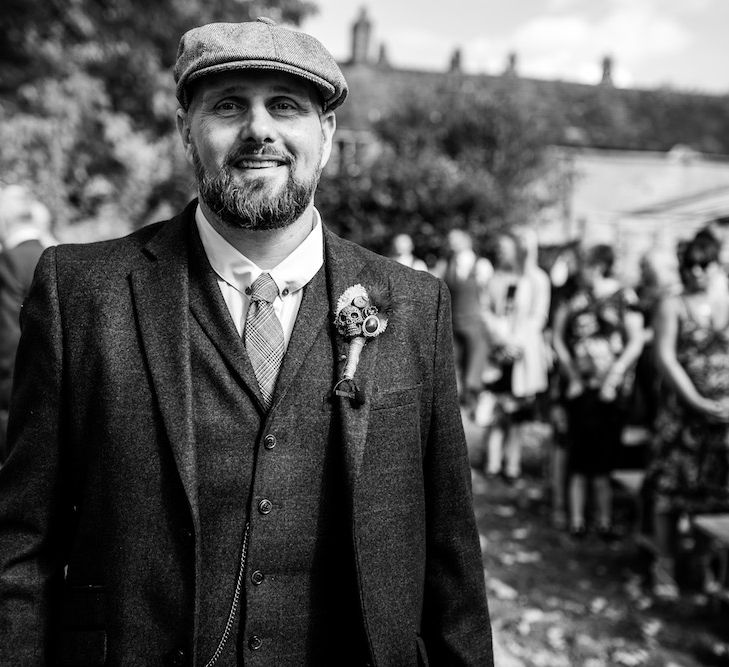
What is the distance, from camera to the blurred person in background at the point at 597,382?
18.8 feet

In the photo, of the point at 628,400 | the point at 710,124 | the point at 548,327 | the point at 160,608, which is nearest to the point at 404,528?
the point at 160,608

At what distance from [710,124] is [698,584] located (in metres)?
34.2

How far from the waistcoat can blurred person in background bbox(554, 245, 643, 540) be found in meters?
4.30

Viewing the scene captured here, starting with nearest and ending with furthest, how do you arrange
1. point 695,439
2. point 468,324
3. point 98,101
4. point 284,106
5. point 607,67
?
point 284,106 < point 695,439 < point 468,324 < point 98,101 < point 607,67

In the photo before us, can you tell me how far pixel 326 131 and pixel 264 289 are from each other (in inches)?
17.9

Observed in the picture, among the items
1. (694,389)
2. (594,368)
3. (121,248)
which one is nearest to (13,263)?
(121,248)

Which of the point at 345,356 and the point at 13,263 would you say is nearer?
the point at 345,356

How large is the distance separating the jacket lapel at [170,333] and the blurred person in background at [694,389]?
360 cm

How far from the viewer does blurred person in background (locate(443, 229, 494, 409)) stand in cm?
705

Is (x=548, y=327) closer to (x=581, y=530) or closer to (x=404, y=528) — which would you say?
(x=581, y=530)

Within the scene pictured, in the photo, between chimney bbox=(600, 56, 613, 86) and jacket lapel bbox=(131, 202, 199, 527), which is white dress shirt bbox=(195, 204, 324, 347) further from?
chimney bbox=(600, 56, 613, 86)

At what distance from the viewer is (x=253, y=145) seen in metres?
1.74

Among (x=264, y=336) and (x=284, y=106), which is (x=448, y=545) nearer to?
(x=264, y=336)

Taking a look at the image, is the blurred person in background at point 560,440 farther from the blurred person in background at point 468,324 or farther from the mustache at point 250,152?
the mustache at point 250,152
